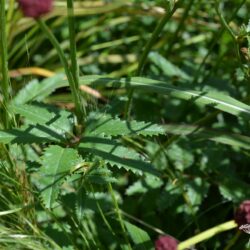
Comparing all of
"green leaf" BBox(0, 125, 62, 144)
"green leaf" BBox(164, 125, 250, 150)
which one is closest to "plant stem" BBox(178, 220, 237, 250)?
"green leaf" BBox(164, 125, 250, 150)

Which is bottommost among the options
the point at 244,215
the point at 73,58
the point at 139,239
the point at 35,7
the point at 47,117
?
the point at 139,239

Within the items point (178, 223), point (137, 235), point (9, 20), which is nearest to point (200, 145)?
point (178, 223)

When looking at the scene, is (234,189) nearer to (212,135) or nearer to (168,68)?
(212,135)

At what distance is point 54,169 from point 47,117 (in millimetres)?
162

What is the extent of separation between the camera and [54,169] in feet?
3.29

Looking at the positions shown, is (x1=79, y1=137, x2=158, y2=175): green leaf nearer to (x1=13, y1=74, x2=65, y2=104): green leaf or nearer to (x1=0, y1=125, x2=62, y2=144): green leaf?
(x1=0, y1=125, x2=62, y2=144): green leaf

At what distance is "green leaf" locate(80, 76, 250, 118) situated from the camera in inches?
45.2

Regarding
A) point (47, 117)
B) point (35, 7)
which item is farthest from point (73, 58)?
point (35, 7)

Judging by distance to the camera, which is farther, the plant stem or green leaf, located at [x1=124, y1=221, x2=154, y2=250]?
green leaf, located at [x1=124, y1=221, x2=154, y2=250]

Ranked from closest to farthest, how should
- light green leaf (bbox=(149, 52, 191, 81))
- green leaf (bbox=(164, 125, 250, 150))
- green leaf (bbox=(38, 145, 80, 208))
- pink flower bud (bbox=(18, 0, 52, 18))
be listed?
1. pink flower bud (bbox=(18, 0, 52, 18))
2. green leaf (bbox=(38, 145, 80, 208))
3. green leaf (bbox=(164, 125, 250, 150))
4. light green leaf (bbox=(149, 52, 191, 81))

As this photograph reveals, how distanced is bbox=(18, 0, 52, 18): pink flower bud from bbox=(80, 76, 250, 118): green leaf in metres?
0.48

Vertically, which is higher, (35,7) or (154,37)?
(35,7)

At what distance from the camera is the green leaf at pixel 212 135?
124cm

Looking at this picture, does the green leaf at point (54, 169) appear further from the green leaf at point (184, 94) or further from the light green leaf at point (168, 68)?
the light green leaf at point (168, 68)
